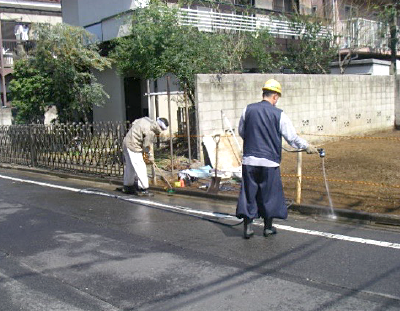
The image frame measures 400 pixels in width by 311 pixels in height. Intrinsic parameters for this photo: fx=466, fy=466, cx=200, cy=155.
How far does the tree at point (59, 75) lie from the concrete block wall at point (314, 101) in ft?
18.5

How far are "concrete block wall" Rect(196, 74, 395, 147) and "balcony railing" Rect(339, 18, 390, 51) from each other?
2.52 meters

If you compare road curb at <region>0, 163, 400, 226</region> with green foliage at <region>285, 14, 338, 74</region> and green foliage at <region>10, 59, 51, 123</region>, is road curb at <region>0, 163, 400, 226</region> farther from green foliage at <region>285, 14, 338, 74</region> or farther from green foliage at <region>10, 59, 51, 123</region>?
green foliage at <region>285, 14, 338, 74</region>

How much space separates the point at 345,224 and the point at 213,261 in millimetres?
2432

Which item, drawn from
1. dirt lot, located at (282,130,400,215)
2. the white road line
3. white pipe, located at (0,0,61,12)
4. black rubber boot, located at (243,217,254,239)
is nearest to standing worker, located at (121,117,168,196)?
the white road line

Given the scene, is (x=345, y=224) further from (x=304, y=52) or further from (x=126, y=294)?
(x=304, y=52)

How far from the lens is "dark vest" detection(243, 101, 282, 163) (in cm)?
582

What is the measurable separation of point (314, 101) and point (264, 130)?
9.63 metres

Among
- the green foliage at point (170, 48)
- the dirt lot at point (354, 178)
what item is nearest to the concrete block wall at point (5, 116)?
the green foliage at point (170, 48)

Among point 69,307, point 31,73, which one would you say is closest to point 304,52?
point 31,73

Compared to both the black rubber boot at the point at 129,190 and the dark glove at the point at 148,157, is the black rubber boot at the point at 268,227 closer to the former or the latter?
the dark glove at the point at 148,157

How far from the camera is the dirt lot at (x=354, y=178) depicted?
7453 millimetres

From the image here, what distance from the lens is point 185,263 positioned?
5039mm

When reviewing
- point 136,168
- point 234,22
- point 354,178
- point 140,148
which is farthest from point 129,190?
point 234,22

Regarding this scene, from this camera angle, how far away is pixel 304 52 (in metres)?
18.4
